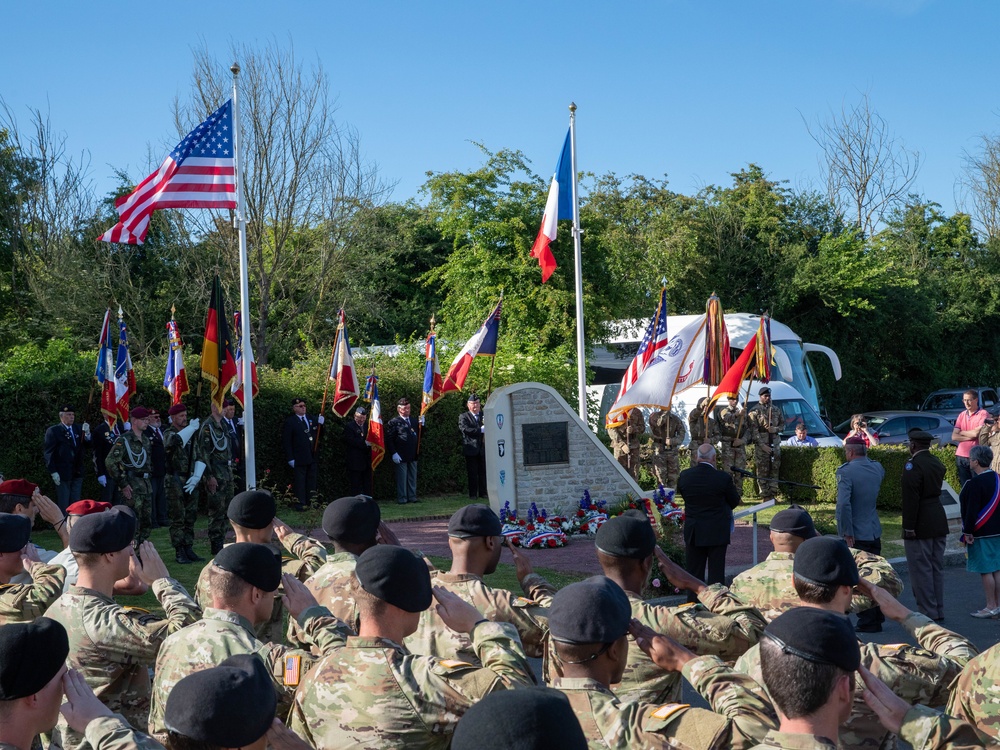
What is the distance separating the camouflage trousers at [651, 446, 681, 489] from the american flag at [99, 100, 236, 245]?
10157 mm

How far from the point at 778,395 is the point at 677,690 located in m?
21.2

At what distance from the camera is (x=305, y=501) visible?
18344 millimetres

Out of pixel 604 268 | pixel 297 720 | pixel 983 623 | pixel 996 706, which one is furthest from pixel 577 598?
pixel 604 268

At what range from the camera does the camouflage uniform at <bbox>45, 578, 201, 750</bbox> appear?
448 centimetres

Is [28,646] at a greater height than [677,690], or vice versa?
[28,646]

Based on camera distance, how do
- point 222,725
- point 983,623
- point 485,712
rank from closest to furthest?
point 485,712, point 222,725, point 983,623

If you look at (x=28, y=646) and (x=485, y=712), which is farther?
(x=28, y=646)

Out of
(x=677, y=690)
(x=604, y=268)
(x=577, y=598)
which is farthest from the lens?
(x=604, y=268)

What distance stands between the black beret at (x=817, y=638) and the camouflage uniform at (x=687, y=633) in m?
1.09

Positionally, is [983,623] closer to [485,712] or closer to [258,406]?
[485,712]

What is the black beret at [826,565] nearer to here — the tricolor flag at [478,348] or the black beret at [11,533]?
the black beret at [11,533]

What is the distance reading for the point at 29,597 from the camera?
203 inches

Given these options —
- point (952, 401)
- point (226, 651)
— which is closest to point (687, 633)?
point (226, 651)

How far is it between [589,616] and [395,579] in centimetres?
78
